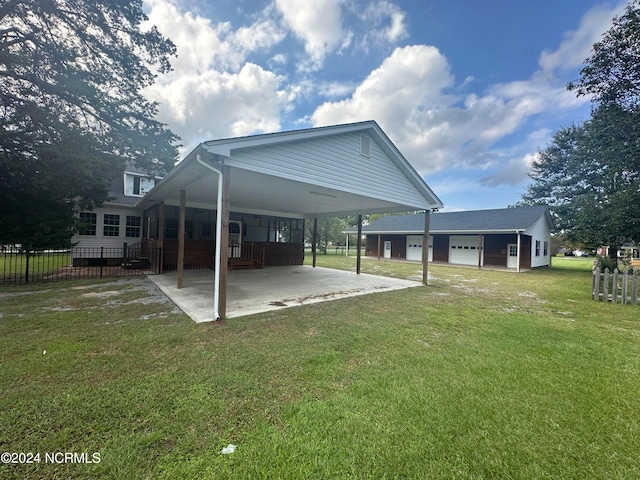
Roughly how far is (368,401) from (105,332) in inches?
169

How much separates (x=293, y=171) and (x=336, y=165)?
4.89 ft

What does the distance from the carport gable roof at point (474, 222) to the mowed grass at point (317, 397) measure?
14.7 m

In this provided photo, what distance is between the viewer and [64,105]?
9.38m

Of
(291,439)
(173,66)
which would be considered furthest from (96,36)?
(291,439)

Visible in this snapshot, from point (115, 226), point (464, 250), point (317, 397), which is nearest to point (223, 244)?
point (317, 397)

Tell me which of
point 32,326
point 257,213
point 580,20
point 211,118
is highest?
point 580,20

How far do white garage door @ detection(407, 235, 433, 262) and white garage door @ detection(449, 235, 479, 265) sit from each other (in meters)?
1.64

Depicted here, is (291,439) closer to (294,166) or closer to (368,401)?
(368,401)

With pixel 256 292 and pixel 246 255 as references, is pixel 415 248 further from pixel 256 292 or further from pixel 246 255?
pixel 256 292

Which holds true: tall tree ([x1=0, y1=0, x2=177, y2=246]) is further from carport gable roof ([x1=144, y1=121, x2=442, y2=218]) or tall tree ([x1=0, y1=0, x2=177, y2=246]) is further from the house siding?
the house siding

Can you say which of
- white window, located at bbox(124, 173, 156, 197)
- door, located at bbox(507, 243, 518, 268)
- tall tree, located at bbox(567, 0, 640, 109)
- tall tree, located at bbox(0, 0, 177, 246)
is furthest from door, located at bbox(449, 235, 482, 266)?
white window, located at bbox(124, 173, 156, 197)

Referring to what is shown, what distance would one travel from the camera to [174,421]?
2254 millimetres

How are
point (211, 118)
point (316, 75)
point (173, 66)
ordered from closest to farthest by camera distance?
point (173, 66), point (316, 75), point (211, 118)

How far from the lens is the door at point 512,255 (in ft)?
60.3
